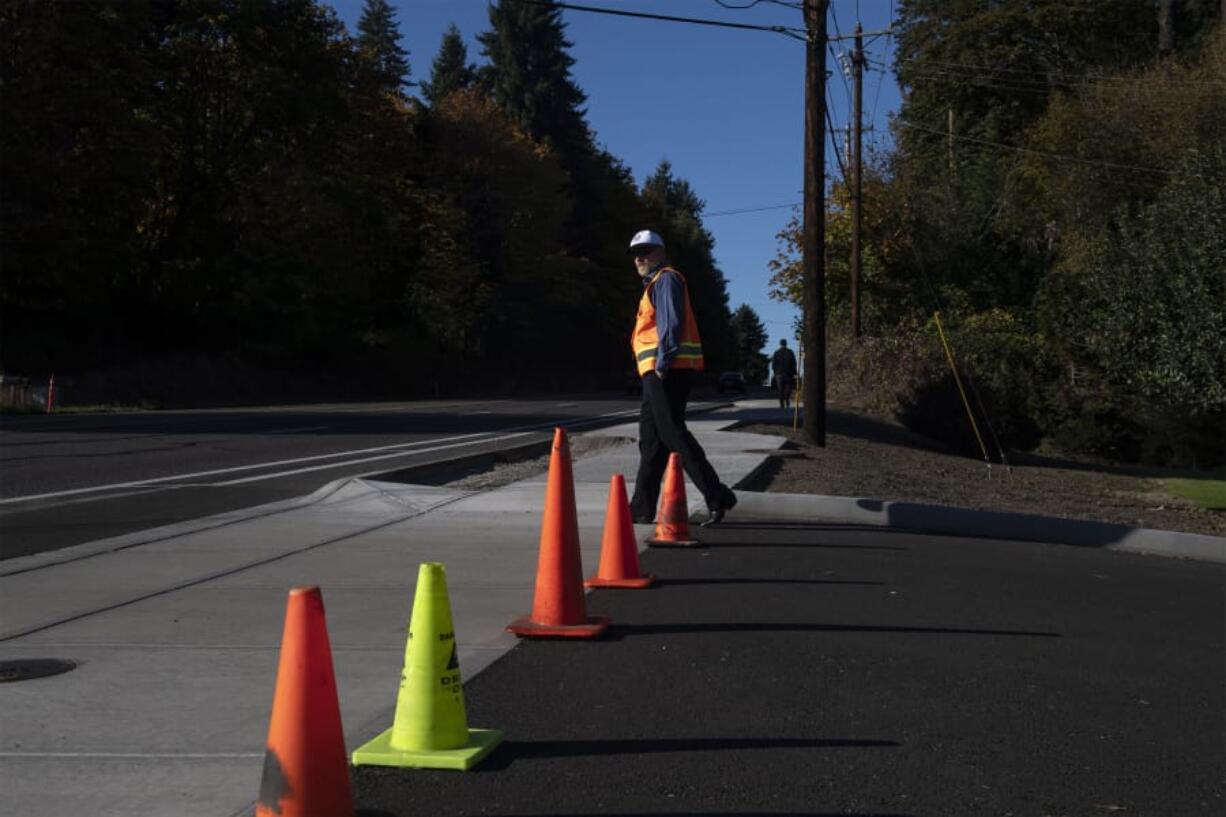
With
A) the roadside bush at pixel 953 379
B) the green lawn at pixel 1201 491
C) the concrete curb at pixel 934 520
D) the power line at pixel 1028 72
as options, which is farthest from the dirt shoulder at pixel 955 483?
the power line at pixel 1028 72

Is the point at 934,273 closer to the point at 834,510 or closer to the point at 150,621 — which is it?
the point at 834,510

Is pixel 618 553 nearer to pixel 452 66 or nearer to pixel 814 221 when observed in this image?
pixel 814 221

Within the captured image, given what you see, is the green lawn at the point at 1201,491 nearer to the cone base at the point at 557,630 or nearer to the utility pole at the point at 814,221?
the utility pole at the point at 814,221

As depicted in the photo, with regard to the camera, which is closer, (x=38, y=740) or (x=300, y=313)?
(x=38, y=740)

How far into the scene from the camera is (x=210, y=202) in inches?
1956

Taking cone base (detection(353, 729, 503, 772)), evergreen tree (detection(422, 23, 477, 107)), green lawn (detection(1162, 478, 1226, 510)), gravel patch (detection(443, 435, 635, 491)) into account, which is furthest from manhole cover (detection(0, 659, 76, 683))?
evergreen tree (detection(422, 23, 477, 107))

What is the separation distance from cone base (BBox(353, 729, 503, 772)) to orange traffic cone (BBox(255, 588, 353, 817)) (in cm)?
53

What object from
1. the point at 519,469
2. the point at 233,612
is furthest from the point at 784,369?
the point at 233,612

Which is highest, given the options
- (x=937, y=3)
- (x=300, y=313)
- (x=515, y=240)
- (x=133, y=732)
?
(x=937, y=3)

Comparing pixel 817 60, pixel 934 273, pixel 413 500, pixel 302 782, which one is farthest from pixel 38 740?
pixel 934 273

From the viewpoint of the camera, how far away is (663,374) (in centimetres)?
926

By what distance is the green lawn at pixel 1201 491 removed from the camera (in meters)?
18.7

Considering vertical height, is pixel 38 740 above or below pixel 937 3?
below

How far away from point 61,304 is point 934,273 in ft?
91.6
